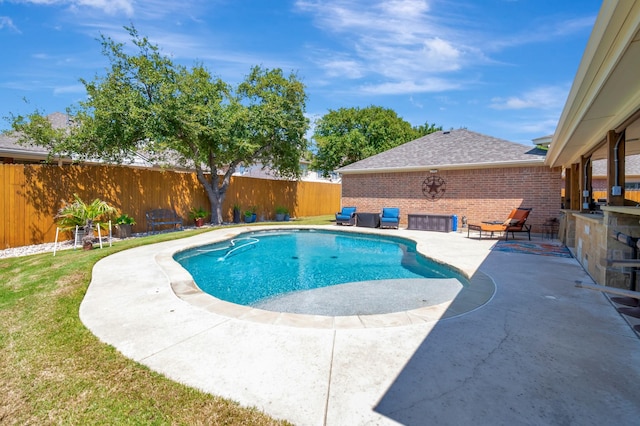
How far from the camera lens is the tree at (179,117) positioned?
1091 cm

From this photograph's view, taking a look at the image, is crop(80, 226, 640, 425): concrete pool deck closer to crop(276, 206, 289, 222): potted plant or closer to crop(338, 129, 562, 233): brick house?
crop(338, 129, 562, 233): brick house

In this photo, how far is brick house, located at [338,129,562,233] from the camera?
12.5m

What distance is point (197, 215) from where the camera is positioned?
1476 cm

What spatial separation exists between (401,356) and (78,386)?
2620 mm

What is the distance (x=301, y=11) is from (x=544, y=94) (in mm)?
16169

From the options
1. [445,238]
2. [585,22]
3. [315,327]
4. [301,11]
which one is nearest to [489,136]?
[585,22]

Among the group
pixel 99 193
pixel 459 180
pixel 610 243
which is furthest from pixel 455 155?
pixel 99 193

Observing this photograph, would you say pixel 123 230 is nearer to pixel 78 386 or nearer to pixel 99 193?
pixel 99 193

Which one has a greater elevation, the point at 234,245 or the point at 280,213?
the point at 280,213

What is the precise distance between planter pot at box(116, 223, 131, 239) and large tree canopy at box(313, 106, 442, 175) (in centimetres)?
1564

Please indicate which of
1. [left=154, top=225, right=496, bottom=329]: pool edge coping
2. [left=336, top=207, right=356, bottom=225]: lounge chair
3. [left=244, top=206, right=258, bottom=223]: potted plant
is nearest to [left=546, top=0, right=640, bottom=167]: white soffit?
[left=154, top=225, right=496, bottom=329]: pool edge coping

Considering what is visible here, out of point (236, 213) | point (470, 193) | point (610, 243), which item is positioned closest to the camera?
point (610, 243)

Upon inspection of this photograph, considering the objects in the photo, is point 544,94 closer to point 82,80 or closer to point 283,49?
point 283,49

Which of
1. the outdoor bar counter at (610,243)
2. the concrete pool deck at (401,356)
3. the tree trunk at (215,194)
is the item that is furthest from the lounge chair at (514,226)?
the tree trunk at (215,194)
